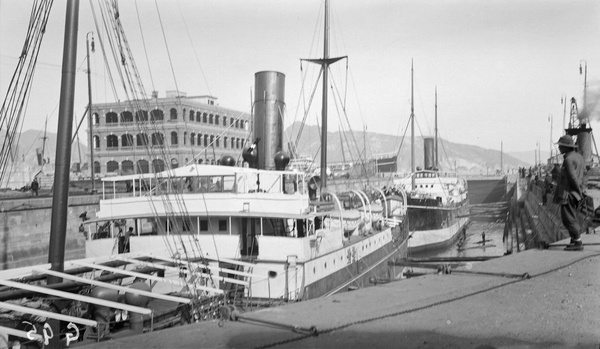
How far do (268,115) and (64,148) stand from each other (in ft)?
37.1

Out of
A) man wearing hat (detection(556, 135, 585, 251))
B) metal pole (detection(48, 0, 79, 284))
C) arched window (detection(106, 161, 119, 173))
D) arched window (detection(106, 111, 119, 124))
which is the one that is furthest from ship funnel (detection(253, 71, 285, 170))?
arched window (detection(106, 111, 119, 124))

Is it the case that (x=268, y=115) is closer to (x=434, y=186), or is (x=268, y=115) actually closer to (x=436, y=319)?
(x=436, y=319)

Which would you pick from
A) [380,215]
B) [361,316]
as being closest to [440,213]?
[380,215]

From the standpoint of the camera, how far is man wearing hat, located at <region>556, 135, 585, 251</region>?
7.26 m

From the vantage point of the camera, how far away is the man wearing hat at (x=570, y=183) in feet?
23.8

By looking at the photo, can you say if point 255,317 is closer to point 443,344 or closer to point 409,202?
point 443,344

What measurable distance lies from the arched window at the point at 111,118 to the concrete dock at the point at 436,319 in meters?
46.0

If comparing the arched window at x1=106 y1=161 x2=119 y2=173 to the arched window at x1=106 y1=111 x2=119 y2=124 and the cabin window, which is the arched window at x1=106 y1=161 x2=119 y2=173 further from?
the cabin window

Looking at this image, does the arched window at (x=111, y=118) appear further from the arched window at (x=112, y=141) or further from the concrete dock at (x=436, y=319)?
the concrete dock at (x=436, y=319)

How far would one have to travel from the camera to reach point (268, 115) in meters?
18.5

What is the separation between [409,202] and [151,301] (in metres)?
29.0

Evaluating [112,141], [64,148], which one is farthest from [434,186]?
[64,148]

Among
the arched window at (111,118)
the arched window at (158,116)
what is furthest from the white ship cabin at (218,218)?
the arched window at (111,118)

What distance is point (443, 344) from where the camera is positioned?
3766 mm
